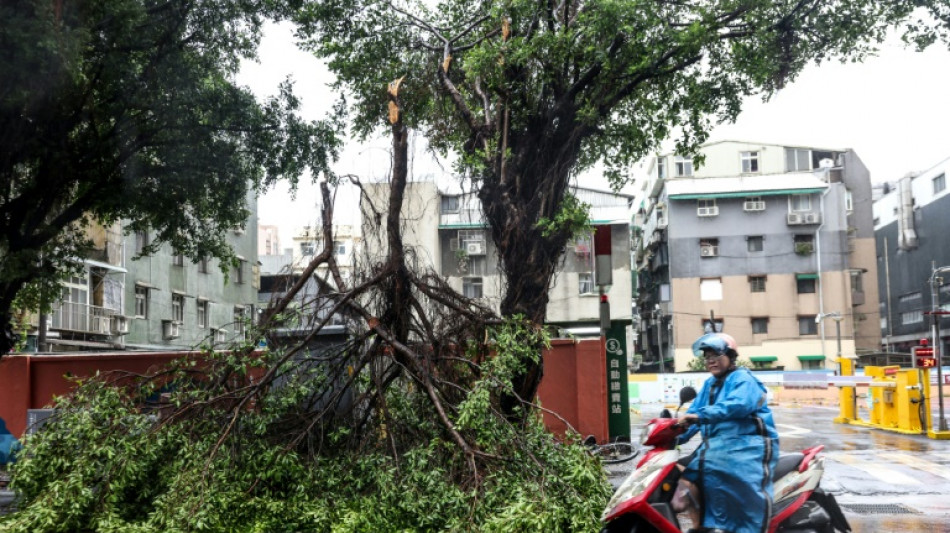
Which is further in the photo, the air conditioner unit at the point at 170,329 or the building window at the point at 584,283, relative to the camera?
the building window at the point at 584,283

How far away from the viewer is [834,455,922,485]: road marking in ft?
38.4

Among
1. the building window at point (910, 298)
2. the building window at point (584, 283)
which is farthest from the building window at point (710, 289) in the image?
the building window at point (910, 298)

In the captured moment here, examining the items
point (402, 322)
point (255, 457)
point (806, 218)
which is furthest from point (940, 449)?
point (806, 218)

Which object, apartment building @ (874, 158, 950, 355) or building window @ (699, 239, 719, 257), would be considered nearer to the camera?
building window @ (699, 239, 719, 257)

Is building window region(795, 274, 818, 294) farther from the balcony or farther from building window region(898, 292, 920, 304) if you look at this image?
the balcony

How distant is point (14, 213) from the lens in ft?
42.2

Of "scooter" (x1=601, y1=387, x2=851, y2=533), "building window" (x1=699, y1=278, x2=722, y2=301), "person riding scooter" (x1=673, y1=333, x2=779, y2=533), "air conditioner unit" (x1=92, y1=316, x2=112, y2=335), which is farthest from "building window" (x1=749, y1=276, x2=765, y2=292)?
"person riding scooter" (x1=673, y1=333, x2=779, y2=533)

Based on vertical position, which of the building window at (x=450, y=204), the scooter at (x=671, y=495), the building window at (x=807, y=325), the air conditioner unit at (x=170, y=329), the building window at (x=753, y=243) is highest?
the building window at (x=753, y=243)

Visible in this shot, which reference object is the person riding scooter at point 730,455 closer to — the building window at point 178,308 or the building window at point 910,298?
the building window at point 178,308

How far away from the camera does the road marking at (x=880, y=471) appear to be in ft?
38.4

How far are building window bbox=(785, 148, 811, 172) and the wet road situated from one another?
31.5 metres

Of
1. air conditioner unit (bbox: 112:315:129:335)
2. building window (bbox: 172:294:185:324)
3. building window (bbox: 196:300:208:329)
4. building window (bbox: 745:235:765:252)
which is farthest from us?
building window (bbox: 745:235:765:252)

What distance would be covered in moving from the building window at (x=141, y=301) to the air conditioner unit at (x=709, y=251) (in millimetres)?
29406

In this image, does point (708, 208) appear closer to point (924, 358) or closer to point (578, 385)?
point (924, 358)
